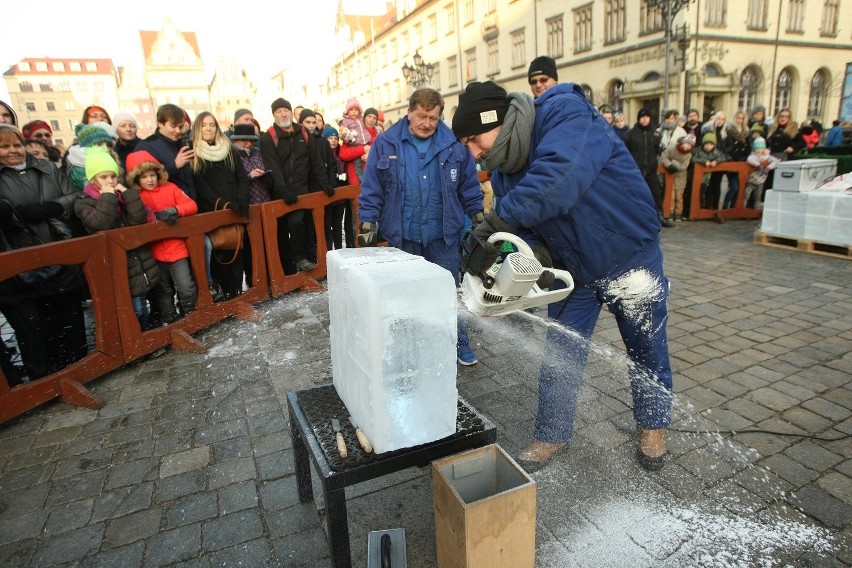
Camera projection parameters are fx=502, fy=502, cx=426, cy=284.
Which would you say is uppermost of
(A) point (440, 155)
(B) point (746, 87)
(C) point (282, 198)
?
(B) point (746, 87)

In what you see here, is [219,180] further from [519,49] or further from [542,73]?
[519,49]

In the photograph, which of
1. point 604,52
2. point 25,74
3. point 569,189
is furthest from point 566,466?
point 25,74

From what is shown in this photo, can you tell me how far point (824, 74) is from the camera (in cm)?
2542

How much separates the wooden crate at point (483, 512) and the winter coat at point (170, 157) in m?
4.52

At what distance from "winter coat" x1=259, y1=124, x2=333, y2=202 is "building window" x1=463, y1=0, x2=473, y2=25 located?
3469 centimetres

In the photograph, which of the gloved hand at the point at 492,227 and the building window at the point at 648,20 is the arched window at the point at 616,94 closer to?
the building window at the point at 648,20

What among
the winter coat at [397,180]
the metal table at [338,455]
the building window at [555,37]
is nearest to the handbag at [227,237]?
the winter coat at [397,180]

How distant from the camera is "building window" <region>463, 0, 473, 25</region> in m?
36.1

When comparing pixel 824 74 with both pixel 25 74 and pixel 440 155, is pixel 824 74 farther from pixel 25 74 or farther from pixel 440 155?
pixel 25 74

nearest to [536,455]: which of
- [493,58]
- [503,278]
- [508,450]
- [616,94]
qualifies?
[508,450]

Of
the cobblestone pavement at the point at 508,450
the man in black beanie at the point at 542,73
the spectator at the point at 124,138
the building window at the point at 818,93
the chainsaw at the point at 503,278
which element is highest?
the building window at the point at 818,93

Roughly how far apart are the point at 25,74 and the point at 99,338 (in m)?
108

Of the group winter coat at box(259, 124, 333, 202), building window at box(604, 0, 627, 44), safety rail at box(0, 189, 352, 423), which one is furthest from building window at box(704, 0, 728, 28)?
safety rail at box(0, 189, 352, 423)

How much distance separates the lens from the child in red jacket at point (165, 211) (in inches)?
183
